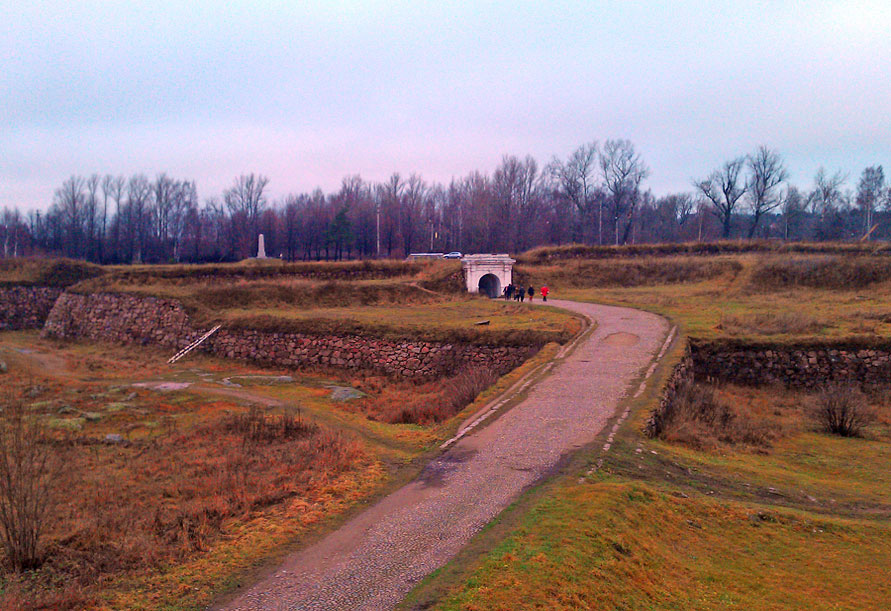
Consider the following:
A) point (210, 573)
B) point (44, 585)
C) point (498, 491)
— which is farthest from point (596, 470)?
point (44, 585)

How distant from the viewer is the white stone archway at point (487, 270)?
36531 mm

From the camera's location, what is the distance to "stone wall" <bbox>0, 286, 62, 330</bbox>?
3997 cm

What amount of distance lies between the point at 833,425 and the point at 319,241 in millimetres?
59646

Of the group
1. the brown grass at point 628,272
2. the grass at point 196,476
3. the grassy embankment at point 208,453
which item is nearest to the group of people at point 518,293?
the grassy embankment at point 208,453

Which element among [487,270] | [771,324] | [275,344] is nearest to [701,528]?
[771,324]

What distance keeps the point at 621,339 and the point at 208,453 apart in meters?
12.6

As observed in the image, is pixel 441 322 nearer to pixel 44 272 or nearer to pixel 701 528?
pixel 701 528

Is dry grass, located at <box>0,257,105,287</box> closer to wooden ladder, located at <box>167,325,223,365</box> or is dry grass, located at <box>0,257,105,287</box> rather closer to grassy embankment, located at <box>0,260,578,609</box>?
grassy embankment, located at <box>0,260,578,609</box>

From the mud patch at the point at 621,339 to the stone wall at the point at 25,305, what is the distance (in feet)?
122

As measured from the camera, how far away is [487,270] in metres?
36.8

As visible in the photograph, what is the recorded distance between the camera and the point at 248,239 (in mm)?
68562

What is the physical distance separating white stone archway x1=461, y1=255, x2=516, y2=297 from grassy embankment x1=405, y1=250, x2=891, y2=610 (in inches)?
863

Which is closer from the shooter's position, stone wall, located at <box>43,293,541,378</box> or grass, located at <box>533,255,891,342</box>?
grass, located at <box>533,255,891,342</box>

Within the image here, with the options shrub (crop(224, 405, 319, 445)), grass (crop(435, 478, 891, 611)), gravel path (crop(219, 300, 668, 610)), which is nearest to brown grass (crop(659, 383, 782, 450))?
gravel path (crop(219, 300, 668, 610))
